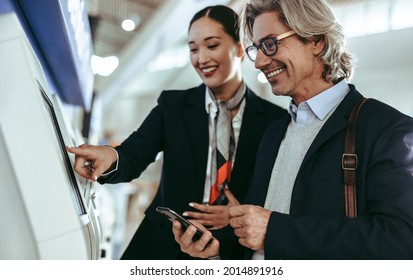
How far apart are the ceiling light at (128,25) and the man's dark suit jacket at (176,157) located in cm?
421

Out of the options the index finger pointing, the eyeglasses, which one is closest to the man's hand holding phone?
the index finger pointing

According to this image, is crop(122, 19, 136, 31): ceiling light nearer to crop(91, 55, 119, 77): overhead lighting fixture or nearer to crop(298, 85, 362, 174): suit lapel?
crop(91, 55, 119, 77): overhead lighting fixture

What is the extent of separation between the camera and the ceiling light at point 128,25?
540cm

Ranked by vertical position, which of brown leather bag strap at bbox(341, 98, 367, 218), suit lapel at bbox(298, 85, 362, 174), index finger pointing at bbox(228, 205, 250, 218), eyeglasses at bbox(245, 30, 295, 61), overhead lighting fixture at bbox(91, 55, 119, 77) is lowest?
index finger pointing at bbox(228, 205, 250, 218)

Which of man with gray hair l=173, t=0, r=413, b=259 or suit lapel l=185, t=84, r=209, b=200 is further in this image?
suit lapel l=185, t=84, r=209, b=200

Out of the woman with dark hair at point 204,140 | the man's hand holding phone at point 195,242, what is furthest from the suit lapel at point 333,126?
the woman with dark hair at point 204,140

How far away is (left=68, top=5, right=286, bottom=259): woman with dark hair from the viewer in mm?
1376

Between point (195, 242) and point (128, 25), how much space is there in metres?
4.97

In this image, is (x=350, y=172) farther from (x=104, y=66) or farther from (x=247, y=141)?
(x=104, y=66)

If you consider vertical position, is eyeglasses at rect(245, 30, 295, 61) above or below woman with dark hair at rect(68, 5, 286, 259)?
above

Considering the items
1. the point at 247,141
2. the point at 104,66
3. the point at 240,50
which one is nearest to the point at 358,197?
the point at 247,141

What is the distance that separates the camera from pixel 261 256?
1.16 meters
